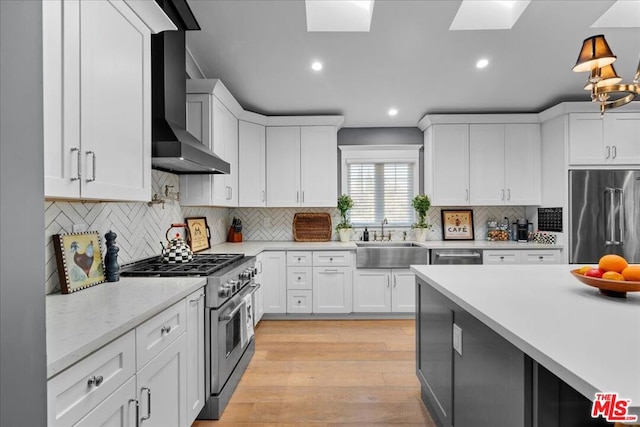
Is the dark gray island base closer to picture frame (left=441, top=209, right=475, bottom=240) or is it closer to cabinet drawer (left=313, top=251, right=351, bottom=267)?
cabinet drawer (left=313, top=251, right=351, bottom=267)

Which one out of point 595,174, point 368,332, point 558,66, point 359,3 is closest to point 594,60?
point 359,3

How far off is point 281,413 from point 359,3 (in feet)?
11.2

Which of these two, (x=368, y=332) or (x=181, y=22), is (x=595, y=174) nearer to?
(x=368, y=332)

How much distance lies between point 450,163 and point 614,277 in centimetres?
318

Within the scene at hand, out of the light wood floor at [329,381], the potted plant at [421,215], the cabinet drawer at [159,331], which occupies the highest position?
the potted plant at [421,215]

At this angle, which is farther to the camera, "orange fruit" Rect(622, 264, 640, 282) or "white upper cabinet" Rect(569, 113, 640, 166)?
"white upper cabinet" Rect(569, 113, 640, 166)

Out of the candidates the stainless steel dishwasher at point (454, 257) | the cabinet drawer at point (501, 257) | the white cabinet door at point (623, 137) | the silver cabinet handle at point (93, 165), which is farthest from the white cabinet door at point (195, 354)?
the white cabinet door at point (623, 137)

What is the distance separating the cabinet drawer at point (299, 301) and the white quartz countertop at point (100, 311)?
2.16 meters

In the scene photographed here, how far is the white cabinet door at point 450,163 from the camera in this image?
4.46m

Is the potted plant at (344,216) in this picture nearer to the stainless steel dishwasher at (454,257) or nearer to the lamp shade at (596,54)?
the stainless steel dishwasher at (454,257)

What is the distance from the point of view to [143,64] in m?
1.92

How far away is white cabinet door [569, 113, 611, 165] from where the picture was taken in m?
3.94

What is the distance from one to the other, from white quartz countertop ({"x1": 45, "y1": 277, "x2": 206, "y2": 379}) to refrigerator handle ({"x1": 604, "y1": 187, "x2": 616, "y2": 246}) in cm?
429

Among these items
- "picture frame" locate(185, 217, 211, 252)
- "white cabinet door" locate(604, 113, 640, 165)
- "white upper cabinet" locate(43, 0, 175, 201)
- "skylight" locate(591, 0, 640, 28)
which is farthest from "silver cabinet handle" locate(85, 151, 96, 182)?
"white cabinet door" locate(604, 113, 640, 165)
